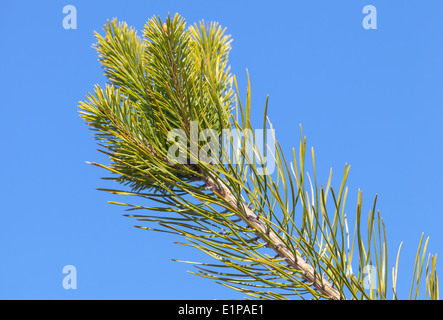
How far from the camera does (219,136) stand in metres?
1.40

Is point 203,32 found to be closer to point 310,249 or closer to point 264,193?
point 264,193

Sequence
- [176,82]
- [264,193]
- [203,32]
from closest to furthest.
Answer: [264,193]
[176,82]
[203,32]

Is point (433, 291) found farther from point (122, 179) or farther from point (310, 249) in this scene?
point (122, 179)

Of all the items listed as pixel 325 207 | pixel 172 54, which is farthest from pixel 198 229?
pixel 172 54
